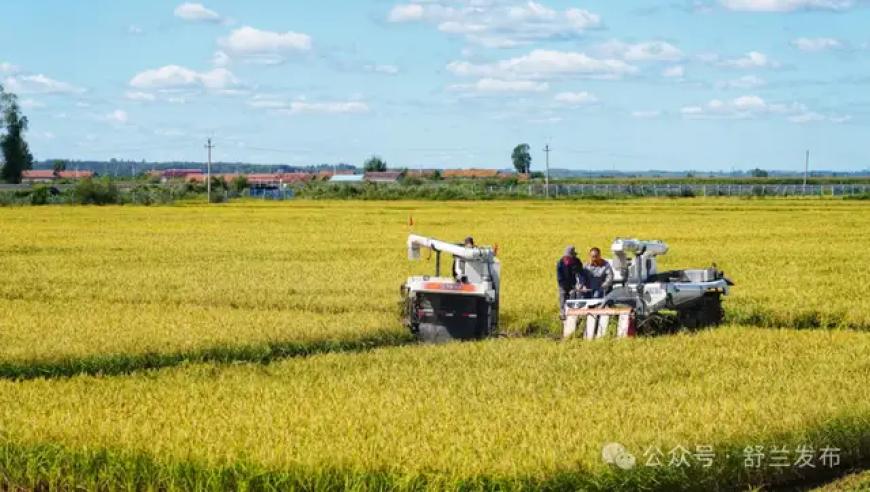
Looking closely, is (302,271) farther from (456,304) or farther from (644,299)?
(644,299)

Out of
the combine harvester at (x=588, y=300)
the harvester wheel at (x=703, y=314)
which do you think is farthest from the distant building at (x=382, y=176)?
the combine harvester at (x=588, y=300)

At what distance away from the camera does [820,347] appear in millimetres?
18953

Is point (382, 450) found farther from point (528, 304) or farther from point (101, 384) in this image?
point (528, 304)

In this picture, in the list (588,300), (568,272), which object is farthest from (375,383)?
(568,272)

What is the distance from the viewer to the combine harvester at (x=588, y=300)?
20469mm

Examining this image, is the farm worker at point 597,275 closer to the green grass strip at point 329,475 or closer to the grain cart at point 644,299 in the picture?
the grain cart at point 644,299

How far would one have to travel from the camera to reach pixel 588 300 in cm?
2064

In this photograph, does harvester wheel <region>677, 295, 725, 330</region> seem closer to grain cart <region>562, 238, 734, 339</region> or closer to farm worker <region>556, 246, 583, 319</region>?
grain cart <region>562, 238, 734, 339</region>

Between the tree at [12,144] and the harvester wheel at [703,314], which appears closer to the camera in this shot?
the harvester wheel at [703,314]

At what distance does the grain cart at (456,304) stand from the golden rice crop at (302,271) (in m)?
0.62

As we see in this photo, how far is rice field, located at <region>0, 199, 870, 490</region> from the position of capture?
1134 cm

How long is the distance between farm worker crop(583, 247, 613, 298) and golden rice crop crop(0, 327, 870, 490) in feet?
9.95

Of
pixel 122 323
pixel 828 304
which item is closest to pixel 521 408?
pixel 122 323

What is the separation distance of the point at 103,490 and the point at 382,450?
7.84ft
